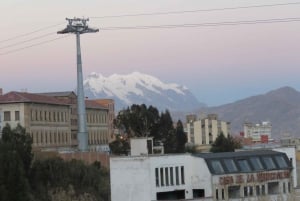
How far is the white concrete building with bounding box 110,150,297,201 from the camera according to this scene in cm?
5931

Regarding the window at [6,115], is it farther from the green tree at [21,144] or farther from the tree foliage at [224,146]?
the green tree at [21,144]

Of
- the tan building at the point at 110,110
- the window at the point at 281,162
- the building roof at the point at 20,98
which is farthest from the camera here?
the tan building at the point at 110,110

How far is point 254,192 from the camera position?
209 feet

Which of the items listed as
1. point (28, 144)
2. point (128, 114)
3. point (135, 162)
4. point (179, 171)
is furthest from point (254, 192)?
point (128, 114)

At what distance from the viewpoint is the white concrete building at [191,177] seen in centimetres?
5931

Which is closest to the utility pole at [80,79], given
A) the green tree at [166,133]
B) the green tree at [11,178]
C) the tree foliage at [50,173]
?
the green tree at [166,133]

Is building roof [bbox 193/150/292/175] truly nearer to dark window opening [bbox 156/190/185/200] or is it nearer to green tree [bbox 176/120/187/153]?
dark window opening [bbox 156/190/185/200]

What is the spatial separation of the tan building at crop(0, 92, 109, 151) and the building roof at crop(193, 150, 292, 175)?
134 feet

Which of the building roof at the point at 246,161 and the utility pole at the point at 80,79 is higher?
the utility pole at the point at 80,79

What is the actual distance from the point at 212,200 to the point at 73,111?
2797 inches

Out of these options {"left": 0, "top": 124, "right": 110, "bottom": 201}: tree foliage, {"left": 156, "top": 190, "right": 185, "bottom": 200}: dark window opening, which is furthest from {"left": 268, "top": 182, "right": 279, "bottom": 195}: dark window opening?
{"left": 0, "top": 124, "right": 110, "bottom": 201}: tree foliage

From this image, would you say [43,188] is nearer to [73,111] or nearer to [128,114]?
[128,114]

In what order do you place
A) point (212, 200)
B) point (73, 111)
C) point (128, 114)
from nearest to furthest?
1. point (212, 200)
2. point (128, 114)
3. point (73, 111)

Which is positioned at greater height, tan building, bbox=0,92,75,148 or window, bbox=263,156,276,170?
tan building, bbox=0,92,75,148
